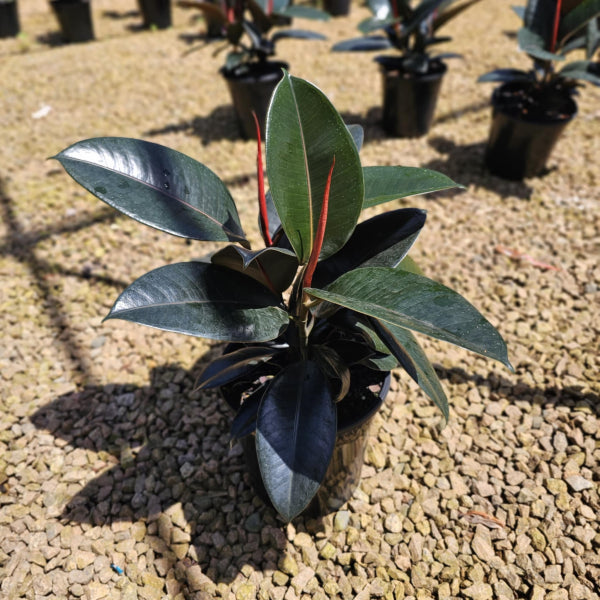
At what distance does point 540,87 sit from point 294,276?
2.24 metres

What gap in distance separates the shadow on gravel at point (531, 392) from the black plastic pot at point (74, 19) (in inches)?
185

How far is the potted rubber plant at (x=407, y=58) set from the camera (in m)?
2.68

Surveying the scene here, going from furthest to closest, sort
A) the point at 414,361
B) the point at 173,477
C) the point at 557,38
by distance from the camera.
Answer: the point at 557,38 → the point at 173,477 → the point at 414,361

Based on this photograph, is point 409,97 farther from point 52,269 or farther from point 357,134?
point 52,269

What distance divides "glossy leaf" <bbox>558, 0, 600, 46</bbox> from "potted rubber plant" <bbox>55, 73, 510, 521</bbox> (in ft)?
5.65

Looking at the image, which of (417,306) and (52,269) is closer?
(417,306)

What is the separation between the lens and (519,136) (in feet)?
8.34

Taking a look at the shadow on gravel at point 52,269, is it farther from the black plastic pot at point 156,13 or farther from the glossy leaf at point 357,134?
the black plastic pot at point 156,13

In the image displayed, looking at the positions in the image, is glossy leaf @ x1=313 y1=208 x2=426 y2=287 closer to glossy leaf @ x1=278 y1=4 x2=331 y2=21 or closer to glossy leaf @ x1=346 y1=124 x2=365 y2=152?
glossy leaf @ x1=346 y1=124 x2=365 y2=152

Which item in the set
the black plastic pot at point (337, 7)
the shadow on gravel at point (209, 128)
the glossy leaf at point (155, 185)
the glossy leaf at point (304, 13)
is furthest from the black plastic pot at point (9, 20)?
the glossy leaf at point (155, 185)

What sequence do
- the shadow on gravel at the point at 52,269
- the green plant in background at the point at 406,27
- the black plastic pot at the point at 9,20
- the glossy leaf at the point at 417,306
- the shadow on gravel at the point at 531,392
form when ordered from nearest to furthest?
the glossy leaf at the point at 417,306
the shadow on gravel at the point at 531,392
the shadow on gravel at the point at 52,269
the green plant in background at the point at 406,27
the black plastic pot at the point at 9,20

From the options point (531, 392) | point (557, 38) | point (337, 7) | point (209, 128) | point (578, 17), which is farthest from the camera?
point (337, 7)

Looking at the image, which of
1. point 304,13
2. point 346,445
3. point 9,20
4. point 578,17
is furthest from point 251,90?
point 9,20

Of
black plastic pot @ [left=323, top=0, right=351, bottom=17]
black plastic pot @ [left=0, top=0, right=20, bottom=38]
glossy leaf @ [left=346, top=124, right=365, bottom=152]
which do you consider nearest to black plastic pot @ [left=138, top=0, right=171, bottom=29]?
black plastic pot @ [left=0, top=0, right=20, bottom=38]
